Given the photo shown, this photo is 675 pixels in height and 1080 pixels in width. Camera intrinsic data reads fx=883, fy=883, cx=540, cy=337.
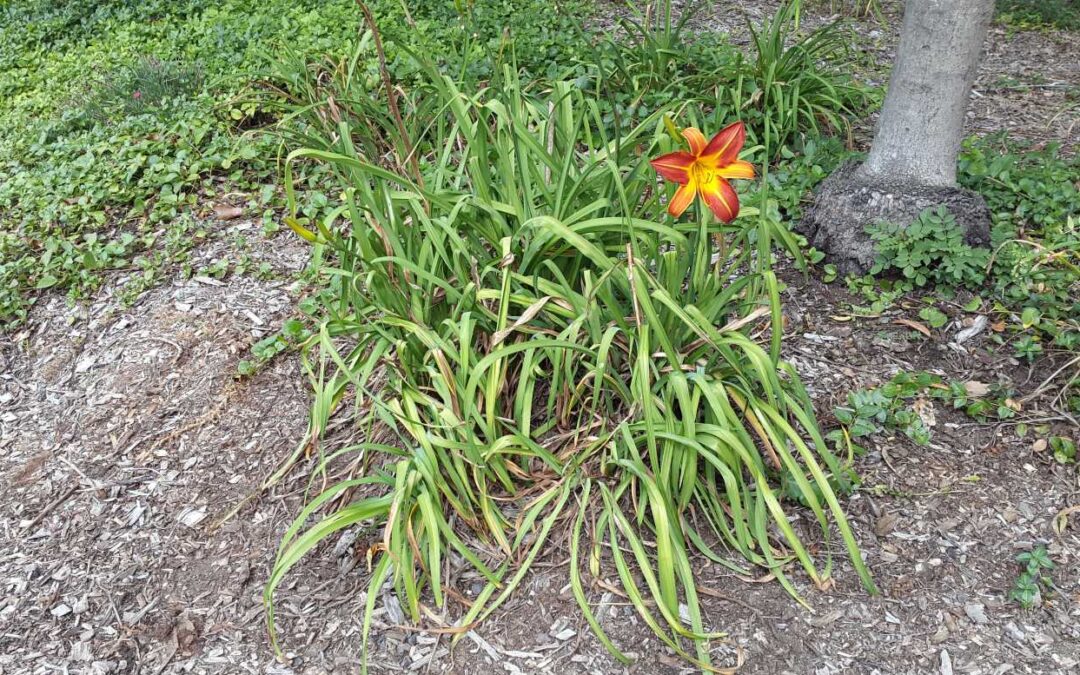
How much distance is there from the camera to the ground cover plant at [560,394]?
2193 millimetres

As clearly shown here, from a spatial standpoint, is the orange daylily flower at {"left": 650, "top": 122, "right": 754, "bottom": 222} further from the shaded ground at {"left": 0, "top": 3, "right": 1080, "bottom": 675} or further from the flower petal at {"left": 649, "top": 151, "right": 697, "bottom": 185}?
the shaded ground at {"left": 0, "top": 3, "right": 1080, "bottom": 675}

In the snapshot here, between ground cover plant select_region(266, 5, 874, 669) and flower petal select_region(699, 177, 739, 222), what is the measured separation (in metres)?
0.06

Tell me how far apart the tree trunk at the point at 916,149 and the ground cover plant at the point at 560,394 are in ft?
2.23

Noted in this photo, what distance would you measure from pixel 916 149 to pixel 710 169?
4.91 feet

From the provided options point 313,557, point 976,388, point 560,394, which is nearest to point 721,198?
point 560,394

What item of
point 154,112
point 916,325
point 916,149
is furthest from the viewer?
point 154,112

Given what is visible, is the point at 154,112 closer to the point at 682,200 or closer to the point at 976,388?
the point at 682,200

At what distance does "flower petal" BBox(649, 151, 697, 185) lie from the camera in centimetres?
198

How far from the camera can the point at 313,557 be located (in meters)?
2.44

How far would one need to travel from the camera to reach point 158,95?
4574 mm

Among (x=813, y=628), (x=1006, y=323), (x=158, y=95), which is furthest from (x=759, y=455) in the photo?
(x=158, y=95)

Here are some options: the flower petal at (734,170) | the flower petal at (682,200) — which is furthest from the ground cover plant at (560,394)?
the flower petal at (734,170)

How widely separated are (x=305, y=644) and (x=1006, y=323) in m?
2.37

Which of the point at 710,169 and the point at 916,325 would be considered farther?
the point at 916,325
